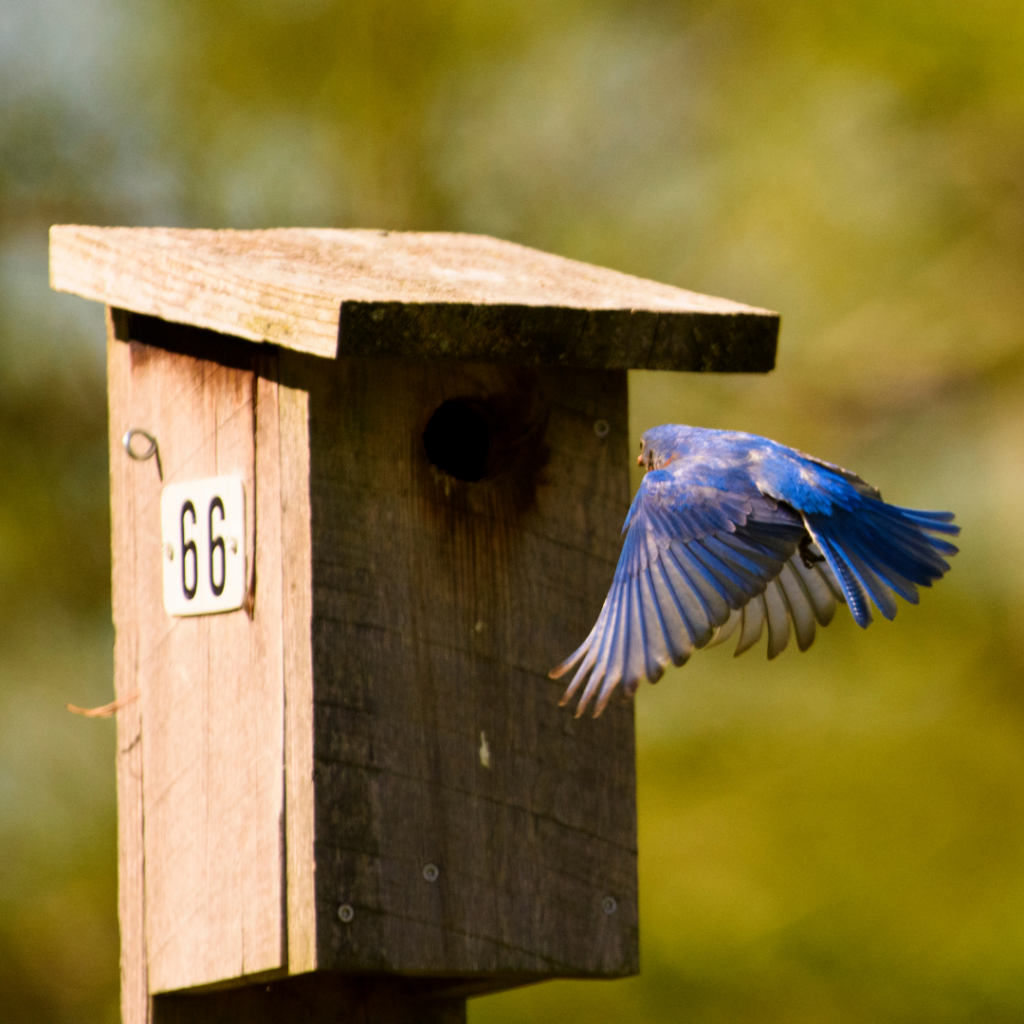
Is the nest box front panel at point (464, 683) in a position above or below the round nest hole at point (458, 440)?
below

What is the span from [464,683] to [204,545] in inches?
19.7

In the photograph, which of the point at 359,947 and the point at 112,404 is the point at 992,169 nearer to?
the point at 112,404

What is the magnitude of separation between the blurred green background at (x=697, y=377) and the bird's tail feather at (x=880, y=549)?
9.34 ft

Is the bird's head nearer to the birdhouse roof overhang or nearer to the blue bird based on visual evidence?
the blue bird

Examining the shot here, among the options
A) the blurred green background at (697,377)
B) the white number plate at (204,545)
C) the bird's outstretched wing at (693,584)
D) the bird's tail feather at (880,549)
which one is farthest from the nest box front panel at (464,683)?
the blurred green background at (697,377)

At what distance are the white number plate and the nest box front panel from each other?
214 millimetres

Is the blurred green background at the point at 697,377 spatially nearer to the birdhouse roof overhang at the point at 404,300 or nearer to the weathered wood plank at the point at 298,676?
the birdhouse roof overhang at the point at 404,300

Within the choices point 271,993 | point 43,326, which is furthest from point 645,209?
→ point 271,993

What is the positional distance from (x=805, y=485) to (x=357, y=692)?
0.90m

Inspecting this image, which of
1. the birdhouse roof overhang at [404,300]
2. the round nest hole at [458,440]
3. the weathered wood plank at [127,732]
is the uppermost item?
the birdhouse roof overhang at [404,300]

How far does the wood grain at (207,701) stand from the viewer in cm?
304

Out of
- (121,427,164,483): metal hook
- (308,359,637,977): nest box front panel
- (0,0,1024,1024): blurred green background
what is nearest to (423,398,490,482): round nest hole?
(308,359,637,977): nest box front panel

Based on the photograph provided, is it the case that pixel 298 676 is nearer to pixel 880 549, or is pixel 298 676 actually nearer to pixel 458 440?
pixel 458 440

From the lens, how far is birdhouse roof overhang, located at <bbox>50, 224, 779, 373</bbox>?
9.63 feet
